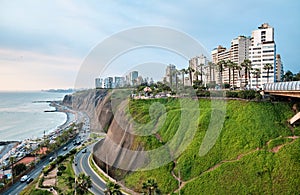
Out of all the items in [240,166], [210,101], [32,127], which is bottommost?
[32,127]

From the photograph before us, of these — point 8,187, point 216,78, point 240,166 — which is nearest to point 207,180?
point 240,166

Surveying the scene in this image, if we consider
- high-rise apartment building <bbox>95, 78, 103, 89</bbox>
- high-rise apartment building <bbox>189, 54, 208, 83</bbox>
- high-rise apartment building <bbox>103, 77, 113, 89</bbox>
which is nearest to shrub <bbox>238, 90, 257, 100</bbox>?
→ high-rise apartment building <bbox>189, 54, 208, 83</bbox>

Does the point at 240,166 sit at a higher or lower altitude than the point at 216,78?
lower

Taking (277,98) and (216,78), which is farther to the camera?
(216,78)

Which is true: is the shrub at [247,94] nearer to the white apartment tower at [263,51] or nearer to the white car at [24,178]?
the white apartment tower at [263,51]

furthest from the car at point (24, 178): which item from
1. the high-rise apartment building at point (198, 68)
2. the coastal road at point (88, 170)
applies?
the high-rise apartment building at point (198, 68)

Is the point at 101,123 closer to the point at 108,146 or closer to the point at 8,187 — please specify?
the point at 108,146

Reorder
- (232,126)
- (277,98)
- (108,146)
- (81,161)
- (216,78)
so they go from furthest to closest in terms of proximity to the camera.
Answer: (216,78), (81,161), (108,146), (277,98), (232,126)
